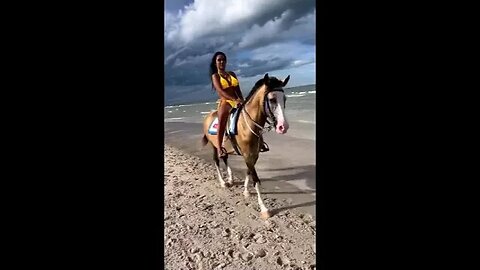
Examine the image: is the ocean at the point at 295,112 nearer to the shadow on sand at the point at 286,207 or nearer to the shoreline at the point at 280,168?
the shoreline at the point at 280,168

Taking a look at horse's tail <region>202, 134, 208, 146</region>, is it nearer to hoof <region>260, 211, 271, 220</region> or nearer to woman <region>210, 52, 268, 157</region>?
woman <region>210, 52, 268, 157</region>

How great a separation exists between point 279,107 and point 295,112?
0.14ft

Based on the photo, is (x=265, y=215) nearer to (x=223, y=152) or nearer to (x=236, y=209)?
(x=236, y=209)

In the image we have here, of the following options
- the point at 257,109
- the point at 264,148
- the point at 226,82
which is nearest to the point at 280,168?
the point at 264,148

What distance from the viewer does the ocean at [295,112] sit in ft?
3.61

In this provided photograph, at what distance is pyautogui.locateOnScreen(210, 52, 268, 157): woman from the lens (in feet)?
3.76

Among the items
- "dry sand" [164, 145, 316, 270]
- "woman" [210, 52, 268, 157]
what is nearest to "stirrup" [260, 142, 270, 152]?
"woman" [210, 52, 268, 157]

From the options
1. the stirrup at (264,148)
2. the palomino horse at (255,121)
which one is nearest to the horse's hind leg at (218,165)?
the palomino horse at (255,121)

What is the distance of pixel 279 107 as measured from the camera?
43.6 inches
